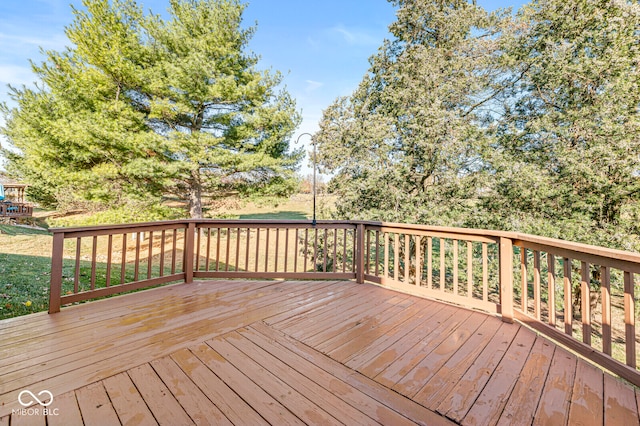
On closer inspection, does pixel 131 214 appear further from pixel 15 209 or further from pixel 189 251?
pixel 15 209

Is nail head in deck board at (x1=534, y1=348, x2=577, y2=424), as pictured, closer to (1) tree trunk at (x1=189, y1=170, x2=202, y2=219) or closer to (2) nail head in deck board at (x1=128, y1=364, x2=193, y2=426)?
(2) nail head in deck board at (x1=128, y1=364, x2=193, y2=426)

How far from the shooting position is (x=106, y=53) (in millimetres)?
6656

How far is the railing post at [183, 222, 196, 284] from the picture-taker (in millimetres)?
3528

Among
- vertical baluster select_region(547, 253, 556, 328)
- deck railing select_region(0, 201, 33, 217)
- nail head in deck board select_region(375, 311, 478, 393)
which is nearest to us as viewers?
nail head in deck board select_region(375, 311, 478, 393)

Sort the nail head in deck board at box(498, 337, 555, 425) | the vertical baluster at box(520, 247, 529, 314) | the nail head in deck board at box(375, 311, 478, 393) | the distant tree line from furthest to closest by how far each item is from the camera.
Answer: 1. the distant tree line
2. the vertical baluster at box(520, 247, 529, 314)
3. the nail head in deck board at box(375, 311, 478, 393)
4. the nail head in deck board at box(498, 337, 555, 425)

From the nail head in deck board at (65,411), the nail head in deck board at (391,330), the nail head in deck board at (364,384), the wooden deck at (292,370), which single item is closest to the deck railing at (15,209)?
the wooden deck at (292,370)

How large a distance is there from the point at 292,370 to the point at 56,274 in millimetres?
2478

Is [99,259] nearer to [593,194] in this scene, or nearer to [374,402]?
[374,402]

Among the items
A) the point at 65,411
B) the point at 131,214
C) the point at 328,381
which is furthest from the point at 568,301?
the point at 131,214

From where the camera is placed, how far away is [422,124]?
7344mm

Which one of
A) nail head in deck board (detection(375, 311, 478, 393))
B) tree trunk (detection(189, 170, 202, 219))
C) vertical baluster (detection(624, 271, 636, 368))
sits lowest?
nail head in deck board (detection(375, 311, 478, 393))

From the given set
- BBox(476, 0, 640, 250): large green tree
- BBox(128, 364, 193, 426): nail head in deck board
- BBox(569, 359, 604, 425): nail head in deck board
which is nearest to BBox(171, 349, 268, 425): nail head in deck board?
BBox(128, 364, 193, 426): nail head in deck board

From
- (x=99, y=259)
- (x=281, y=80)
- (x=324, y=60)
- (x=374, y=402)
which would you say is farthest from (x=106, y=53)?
(x=374, y=402)

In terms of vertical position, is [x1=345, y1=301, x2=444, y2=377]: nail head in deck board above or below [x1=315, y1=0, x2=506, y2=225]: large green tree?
below
